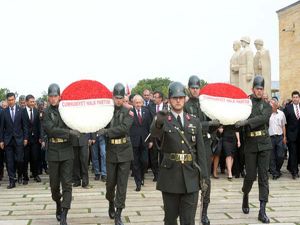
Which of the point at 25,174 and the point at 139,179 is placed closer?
the point at 139,179

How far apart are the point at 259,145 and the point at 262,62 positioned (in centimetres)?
1170

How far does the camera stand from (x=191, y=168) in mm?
5543

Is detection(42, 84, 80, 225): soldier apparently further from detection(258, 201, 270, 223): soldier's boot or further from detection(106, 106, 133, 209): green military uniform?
detection(258, 201, 270, 223): soldier's boot

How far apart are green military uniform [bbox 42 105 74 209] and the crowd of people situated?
0.6 inches

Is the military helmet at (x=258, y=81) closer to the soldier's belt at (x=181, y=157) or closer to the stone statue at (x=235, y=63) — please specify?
the soldier's belt at (x=181, y=157)

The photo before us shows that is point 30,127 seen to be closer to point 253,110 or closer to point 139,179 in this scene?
point 139,179

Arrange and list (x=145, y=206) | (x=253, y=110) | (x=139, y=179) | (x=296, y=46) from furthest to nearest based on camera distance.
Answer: (x=296, y=46), (x=139, y=179), (x=145, y=206), (x=253, y=110)

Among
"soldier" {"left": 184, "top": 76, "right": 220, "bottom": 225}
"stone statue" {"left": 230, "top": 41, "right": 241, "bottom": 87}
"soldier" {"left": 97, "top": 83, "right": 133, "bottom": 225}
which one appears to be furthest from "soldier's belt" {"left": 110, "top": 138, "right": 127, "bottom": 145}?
"stone statue" {"left": 230, "top": 41, "right": 241, "bottom": 87}

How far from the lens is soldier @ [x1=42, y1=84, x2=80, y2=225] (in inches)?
295

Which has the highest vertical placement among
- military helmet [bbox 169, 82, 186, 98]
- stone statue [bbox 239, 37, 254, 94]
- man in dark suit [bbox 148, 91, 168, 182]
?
stone statue [bbox 239, 37, 254, 94]

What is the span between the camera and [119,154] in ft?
25.0

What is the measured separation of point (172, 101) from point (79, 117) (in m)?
1.87

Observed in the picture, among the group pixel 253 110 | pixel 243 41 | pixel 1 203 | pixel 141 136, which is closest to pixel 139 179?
pixel 141 136

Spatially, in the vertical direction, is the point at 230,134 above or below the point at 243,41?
below
